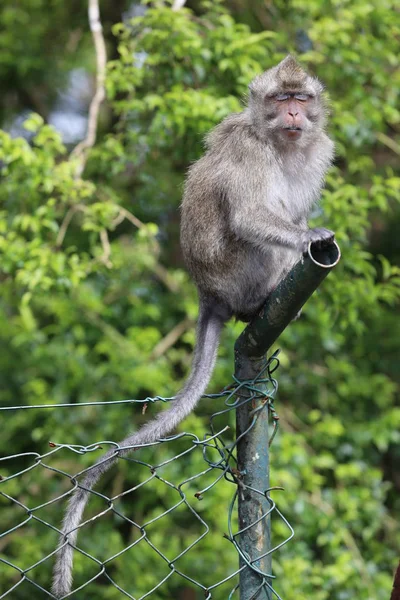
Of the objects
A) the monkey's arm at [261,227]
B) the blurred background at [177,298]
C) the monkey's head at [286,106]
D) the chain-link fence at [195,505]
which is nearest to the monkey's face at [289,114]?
the monkey's head at [286,106]

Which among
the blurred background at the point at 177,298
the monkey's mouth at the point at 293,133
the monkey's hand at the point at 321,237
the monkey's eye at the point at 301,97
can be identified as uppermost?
the monkey's hand at the point at 321,237

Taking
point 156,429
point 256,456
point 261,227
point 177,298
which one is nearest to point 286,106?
point 261,227

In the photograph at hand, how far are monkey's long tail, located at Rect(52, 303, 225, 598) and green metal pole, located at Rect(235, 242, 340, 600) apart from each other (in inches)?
12.7

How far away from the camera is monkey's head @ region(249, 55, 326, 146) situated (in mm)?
3469

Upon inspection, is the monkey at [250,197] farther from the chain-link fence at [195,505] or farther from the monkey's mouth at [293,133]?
the chain-link fence at [195,505]

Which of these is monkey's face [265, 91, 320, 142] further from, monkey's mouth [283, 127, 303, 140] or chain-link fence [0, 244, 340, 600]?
chain-link fence [0, 244, 340, 600]

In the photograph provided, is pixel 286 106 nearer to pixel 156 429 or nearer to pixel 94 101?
pixel 156 429

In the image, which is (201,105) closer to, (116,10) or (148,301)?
(148,301)

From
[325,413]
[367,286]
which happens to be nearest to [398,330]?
[325,413]

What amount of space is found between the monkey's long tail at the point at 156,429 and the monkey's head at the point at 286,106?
809 millimetres

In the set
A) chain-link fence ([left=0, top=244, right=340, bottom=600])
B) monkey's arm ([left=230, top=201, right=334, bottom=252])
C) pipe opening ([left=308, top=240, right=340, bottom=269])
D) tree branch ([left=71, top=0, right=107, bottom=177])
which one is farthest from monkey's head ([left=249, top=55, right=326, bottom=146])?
pipe opening ([left=308, top=240, right=340, bottom=269])

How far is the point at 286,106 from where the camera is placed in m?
3.49

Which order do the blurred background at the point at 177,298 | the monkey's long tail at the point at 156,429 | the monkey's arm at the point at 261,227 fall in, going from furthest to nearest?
the blurred background at the point at 177,298 → the monkey's arm at the point at 261,227 → the monkey's long tail at the point at 156,429

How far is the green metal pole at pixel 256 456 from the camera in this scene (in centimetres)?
211
